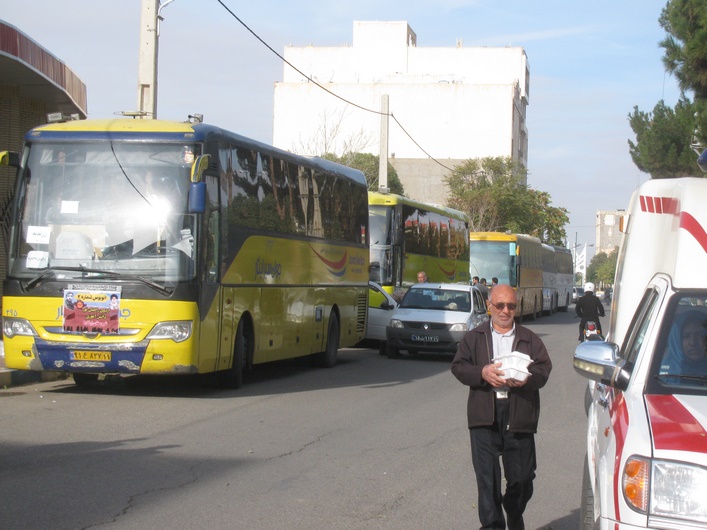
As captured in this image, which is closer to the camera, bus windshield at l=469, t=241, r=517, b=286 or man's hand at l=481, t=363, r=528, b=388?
man's hand at l=481, t=363, r=528, b=388

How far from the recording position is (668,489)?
3.94 metres

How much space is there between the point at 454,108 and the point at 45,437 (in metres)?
72.0

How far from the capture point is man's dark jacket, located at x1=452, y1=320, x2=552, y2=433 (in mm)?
5660

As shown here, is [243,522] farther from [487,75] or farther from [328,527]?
[487,75]

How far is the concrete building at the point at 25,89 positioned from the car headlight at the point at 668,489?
56.2 feet

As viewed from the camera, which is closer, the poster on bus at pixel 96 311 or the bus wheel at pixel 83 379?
the poster on bus at pixel 96 311

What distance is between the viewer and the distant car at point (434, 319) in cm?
2155

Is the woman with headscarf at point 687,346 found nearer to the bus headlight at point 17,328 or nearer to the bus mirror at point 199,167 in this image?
the bus mirror at point 199,167

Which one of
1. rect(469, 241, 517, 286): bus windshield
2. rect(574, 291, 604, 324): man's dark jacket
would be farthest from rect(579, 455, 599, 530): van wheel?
rect(469, 241, 517, 286): bus windshield

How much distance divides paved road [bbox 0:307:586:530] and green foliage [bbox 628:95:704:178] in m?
16.2

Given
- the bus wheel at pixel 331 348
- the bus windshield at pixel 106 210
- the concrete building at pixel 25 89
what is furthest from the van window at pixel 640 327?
the concrete building at pixel 25 89

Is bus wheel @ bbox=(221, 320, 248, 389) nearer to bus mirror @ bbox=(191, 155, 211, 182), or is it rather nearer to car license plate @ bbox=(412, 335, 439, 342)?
bus mirror @ bbox=(191, 155, 211, 182)

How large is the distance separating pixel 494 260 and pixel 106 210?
32.4 meters

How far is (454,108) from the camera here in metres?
79.8
